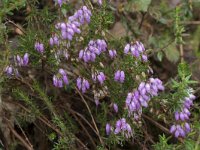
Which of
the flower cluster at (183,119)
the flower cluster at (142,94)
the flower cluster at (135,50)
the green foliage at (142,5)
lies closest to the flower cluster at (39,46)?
the flower cluster at (135,50)

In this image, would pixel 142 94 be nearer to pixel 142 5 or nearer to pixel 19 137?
pixel 19 137

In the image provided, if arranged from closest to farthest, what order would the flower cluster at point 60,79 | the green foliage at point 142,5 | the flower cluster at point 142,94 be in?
the flower cluster at point 142,94 < the flower cluster at point 60,79 < the green foliage at point 142,5

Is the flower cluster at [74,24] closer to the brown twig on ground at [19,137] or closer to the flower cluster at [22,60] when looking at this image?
the flower cluster at [22,60]

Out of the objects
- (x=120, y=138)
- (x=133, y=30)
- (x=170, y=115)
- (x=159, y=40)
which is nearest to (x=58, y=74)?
(x=120, y=138)

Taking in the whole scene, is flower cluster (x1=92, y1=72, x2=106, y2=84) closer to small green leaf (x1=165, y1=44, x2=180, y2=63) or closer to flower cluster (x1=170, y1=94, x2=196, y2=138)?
flower cluster (x1=170, y1=94, x2=196, y2=138)

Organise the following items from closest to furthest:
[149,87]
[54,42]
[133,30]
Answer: [149,87], [54,42], [133,30]

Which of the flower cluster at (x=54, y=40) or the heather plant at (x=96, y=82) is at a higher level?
the flower cluster at (x=54, y=40)

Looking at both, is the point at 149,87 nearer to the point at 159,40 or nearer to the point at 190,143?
the point at 190,143

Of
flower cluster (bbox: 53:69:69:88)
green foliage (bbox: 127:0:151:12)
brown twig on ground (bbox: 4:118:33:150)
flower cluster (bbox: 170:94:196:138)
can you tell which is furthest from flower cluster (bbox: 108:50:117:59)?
green foliage (bbox: 127:0:151:12)
